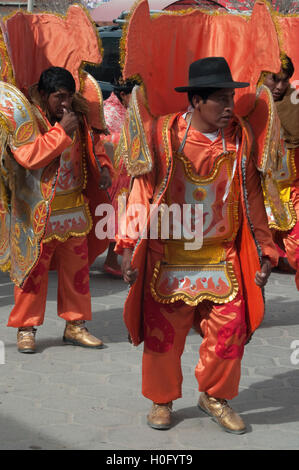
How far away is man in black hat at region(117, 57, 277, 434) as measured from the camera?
407cm

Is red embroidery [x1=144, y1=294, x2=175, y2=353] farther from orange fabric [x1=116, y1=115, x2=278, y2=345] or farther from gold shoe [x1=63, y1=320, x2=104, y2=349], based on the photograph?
gold shoe [x1=63, y1=320, x2=104, y2=349]

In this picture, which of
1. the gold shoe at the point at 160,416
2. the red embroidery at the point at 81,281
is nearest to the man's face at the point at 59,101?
the red embroidery at the point at 81,281

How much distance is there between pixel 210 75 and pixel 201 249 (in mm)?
858

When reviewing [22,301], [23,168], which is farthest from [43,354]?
[23,168]

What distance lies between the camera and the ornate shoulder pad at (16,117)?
521cm

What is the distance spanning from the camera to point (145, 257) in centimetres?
422

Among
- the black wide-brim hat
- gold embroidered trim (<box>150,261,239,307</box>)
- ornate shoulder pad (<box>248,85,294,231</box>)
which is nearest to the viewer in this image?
the black wide-brim hat

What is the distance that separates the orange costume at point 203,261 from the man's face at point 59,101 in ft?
4.78

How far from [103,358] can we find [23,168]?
134cm

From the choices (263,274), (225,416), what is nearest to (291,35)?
(263,274)

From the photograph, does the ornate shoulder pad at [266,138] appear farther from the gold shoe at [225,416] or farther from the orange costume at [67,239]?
the orange costume at [67,239]

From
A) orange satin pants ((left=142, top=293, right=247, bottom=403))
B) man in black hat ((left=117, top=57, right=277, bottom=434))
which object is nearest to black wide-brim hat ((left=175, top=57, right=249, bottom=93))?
man in black hat ((left=117, top=57, right=277, bottom=434))

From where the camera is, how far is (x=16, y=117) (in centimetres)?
523

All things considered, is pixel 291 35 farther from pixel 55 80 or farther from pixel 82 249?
pixel 82 249
